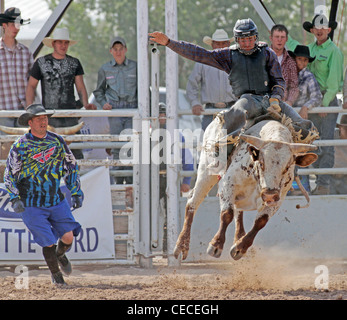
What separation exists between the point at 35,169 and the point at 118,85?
253 cm

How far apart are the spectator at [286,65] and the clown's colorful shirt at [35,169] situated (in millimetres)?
3220

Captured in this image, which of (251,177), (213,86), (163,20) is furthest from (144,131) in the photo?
(163,20)

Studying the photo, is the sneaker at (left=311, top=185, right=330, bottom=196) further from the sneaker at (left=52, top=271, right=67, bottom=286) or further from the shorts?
the sneaker at (left=52, top=271, right=67, bottom=286)

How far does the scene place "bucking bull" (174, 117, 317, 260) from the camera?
6.73 metres

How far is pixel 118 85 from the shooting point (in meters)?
9.83

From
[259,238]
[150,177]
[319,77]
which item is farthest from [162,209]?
[319,77]

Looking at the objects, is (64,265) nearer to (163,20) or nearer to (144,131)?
(144,131)

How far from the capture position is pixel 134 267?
9305mm

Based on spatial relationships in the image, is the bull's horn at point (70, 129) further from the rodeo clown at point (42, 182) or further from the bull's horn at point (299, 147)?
the bull's horn at point (299, 147)

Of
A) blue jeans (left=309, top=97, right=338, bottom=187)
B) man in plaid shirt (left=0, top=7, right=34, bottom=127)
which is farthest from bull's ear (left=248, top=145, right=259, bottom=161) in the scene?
man in plaid shirt (left=0, top=7, right=34, bottom=127)

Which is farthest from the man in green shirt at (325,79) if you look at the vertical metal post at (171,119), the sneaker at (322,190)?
the vertical metal post at (171,119)
